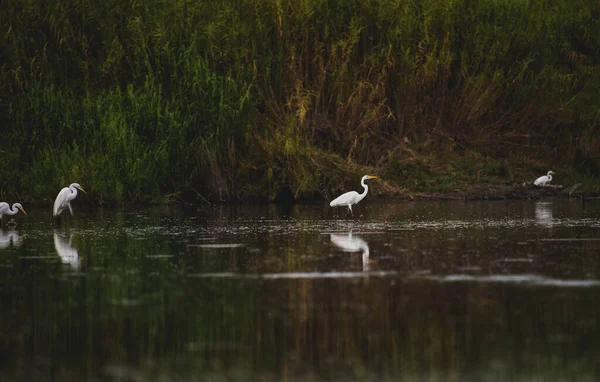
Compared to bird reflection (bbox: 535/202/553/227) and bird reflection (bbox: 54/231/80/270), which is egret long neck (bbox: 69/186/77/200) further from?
bird reflection (bbox: 535/202/553/227)

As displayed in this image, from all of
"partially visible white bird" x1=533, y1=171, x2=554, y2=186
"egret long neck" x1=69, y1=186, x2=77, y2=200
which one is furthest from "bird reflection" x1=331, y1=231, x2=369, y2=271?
"partially visible white bird" x1=533, y1=171, x2=554, y2=186

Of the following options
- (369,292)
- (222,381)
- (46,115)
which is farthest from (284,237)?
(46,115)

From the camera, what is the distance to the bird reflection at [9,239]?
42.7 ft

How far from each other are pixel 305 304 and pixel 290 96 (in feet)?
45.3

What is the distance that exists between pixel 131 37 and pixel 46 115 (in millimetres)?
2344

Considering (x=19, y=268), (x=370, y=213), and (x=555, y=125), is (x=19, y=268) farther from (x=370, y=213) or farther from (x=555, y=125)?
(x=555, y=125)

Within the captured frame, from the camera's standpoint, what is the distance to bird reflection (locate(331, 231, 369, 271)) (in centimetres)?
1117

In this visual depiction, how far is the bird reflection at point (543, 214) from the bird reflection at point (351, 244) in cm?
273

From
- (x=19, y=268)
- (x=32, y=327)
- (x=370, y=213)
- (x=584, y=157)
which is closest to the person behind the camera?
(x=32, y=327)

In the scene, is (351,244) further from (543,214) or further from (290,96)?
(290,96)

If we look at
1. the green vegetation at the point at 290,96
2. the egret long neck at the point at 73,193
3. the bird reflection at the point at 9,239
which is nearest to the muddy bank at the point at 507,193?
the green vegetation at the point at 290,96

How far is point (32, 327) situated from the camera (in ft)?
24.1

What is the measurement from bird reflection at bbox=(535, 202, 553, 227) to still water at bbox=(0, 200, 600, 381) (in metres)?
0.77

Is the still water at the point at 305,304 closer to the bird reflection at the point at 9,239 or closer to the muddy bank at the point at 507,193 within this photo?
Result: the bird reflection at the point at 9,239
